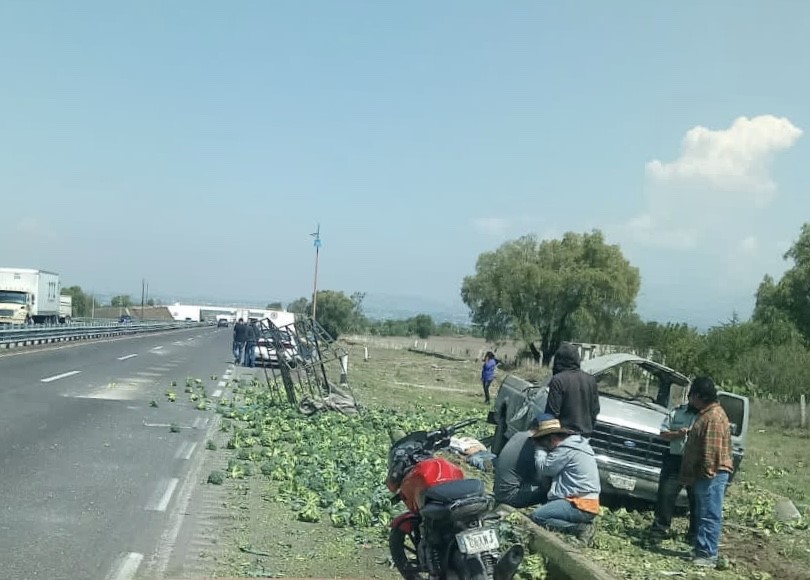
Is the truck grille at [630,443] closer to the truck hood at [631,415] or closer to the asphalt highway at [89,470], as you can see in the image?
the truck hood at [631,415]

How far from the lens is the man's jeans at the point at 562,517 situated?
767 centimetres

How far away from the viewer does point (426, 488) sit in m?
5.63

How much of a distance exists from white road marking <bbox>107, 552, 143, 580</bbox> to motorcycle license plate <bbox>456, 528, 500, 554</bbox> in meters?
2.78

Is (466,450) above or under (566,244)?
under

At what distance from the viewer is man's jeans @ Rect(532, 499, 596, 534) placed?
7.67 metres

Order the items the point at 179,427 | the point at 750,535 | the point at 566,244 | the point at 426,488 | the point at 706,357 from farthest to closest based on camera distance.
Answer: the point at 566,244
the point at 706,357
the point at 179,427
the point at 750,535
the point at 426,488

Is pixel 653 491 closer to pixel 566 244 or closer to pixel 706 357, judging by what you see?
pixel 706 357

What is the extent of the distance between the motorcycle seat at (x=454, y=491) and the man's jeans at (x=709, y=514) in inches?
138

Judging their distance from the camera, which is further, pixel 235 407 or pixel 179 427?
pixel 235 407

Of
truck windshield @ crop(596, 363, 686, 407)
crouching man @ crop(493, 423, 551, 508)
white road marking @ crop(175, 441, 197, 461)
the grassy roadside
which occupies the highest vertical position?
truck windshield @ crop(596, 363, 686, 407)

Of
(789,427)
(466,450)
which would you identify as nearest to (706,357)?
(789,427)

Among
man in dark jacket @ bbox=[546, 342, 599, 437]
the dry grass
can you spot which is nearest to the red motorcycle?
man in dark jacket @ bbox=[546, 342, 599, 437]

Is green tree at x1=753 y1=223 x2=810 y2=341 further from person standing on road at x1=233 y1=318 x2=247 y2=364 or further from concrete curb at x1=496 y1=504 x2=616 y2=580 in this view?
concrete curb at x1=496 y1=504 x2=616 y2=580

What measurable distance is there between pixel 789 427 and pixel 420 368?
88.0 feet
